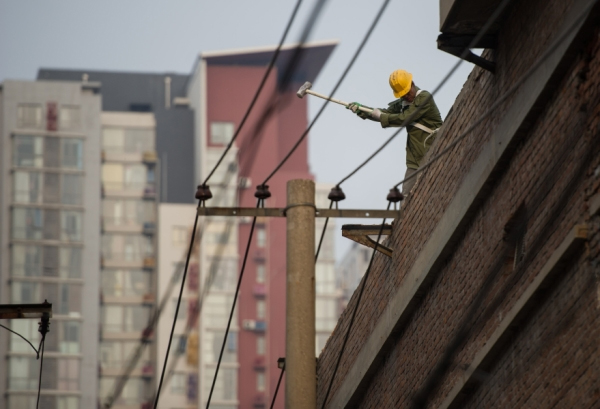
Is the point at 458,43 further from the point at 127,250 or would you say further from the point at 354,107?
the point at 127,250

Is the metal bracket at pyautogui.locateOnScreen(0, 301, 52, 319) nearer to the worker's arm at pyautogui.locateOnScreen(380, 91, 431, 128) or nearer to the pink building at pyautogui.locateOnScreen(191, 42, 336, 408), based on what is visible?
the worker's arm at pyautogui.locateOnScreen(380, 91, 431, 128)

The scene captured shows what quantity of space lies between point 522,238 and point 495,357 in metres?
1.13

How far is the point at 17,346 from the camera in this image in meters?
84.3

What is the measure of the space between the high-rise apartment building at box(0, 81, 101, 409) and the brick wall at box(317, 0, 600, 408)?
7229 centimetres

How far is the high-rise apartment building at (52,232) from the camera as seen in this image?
8400cm

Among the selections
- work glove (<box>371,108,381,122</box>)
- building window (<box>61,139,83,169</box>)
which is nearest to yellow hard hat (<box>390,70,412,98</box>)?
work glove (<box>371,108,381,122</box>)

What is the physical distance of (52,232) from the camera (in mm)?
88375

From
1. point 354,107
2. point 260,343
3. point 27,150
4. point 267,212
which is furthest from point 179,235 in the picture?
point 267,212

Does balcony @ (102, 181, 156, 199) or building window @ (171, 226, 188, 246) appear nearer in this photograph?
building window @ (171, 226, 188, 246)

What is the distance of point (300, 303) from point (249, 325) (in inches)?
2947

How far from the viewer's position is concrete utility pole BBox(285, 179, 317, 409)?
39.3ft

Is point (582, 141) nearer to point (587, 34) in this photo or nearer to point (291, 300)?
point (587, 34)

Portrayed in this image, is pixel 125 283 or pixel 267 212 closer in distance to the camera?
pixel 267 212

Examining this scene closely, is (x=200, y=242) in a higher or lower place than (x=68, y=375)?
higher
